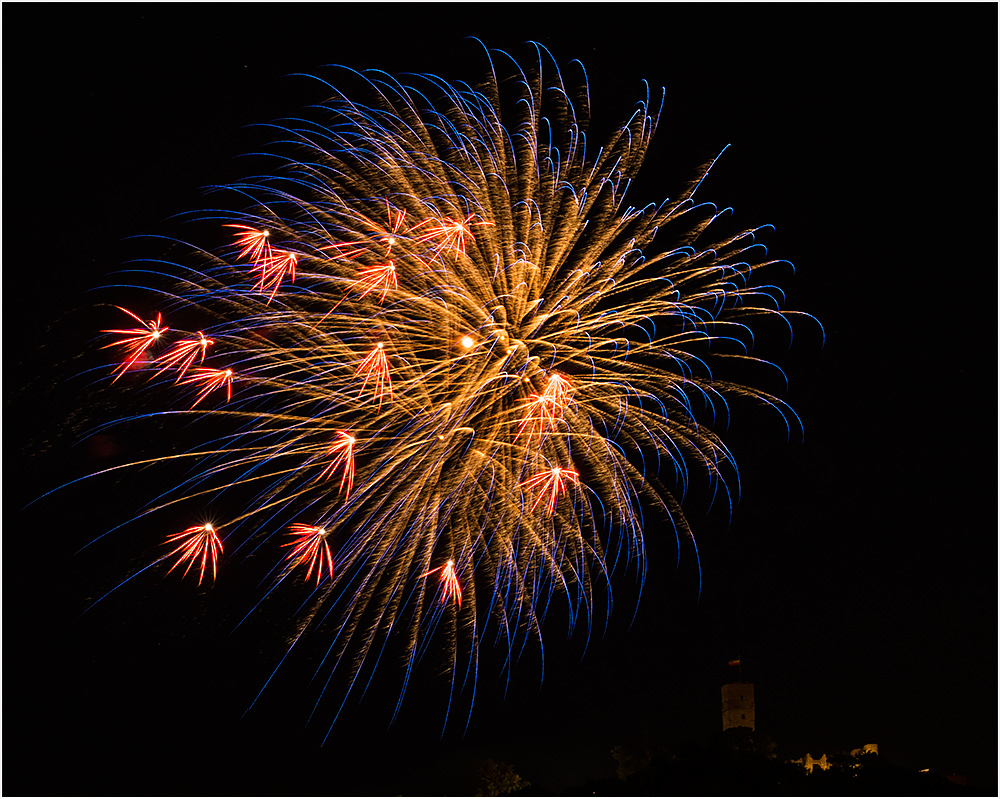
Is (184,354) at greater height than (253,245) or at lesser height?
lesser

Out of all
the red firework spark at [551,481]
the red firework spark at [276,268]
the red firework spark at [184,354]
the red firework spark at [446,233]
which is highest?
the red firework spark at [446,233]

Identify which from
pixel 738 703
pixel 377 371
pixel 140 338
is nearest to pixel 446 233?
pixel 377 371

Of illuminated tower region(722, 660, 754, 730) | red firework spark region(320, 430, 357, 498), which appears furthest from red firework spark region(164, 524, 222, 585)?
illuminated tower region(722, 660, 754, 730)

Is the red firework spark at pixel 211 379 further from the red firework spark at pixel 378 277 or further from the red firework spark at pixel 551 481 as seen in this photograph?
the red firework spark at pixel 551 481

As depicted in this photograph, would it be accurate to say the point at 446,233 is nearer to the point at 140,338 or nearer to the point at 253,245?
the point at 253,245

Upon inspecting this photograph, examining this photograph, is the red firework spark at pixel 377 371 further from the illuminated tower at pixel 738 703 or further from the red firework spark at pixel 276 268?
the illuminated tower at pixel 738 703

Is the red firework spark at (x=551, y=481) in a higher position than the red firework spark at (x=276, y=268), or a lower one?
lower

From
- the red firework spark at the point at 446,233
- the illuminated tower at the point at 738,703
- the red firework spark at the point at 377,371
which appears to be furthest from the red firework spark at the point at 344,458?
the illuminated tower at the point at 738,703

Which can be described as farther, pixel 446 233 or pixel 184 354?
pixel 446 233

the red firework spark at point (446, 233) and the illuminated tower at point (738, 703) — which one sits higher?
the red firework spark at point (446, 233)

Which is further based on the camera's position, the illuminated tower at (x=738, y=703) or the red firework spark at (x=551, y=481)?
the illuminated tower at (x=738, y=703)
